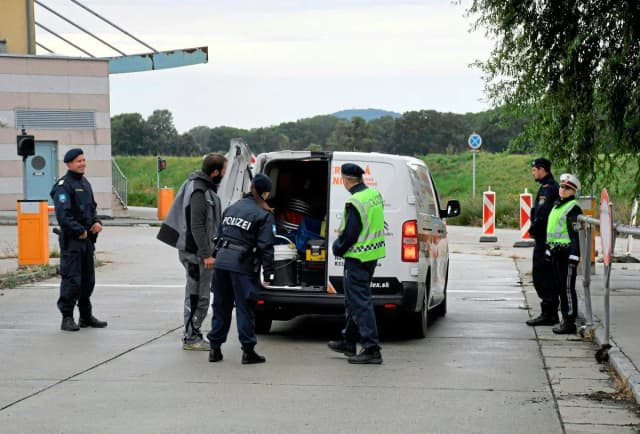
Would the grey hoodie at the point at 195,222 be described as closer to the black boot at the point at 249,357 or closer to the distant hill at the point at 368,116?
the black boot at the point at 249,357

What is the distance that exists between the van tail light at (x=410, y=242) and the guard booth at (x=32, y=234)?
10576 millimetres

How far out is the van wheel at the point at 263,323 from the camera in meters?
12.5

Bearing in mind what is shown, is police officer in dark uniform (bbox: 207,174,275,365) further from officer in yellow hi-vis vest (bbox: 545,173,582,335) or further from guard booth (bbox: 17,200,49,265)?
guard booth (bbox: 17,200,49,265)

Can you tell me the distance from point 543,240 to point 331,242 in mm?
2862

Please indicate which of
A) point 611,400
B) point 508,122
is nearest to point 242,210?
point 611,400

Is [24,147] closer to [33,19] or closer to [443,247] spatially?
[443,247]

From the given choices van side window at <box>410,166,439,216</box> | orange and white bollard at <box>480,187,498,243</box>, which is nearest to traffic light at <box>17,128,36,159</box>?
orange and white bollard at <box>480,187,498,243</box>

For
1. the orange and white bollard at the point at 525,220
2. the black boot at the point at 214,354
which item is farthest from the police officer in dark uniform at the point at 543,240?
the orange and white bollard at the point at 525,220

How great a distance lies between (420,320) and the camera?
12.0 metres

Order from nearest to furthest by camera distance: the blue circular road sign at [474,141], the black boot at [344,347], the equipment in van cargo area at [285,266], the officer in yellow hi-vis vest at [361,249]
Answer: the officer in yellow hi-vis vest at [361,249]
the black boot at [344,347]
the equipment in van cargo area at [285,266]
the blue circular road sign at [474,141]

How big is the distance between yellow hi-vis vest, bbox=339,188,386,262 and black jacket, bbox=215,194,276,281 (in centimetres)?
71

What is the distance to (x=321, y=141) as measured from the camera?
3666 inches

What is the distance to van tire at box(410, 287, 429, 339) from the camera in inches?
471

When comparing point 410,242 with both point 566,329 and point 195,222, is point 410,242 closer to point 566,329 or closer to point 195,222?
point 195,222
